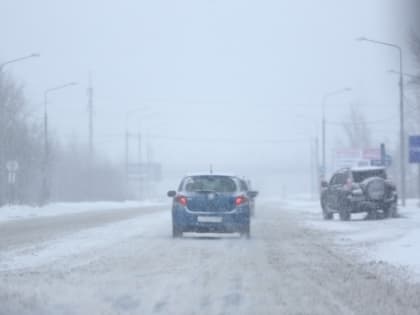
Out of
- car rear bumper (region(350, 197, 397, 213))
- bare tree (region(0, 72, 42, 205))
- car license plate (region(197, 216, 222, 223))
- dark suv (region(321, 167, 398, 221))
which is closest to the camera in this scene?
car license plate (region(197, 216, 222, 223))

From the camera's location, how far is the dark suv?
3753 cm

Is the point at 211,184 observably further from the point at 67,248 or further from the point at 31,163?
the point at 31,163

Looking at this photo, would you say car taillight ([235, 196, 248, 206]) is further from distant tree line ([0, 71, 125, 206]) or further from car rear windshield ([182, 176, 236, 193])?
distant tree line ([0, 71, 125, 206])

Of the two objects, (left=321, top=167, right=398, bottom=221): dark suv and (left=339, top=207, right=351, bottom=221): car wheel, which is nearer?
(left=321, top=167, right=398, bottom=221): dark suv

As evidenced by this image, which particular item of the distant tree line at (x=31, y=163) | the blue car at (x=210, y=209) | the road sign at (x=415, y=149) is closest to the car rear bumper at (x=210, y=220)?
the blue car at (x=210, y=209)

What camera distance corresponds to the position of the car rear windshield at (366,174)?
3841 centimetres

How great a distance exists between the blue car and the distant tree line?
1239 inches

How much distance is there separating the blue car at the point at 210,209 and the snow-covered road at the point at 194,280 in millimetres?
1144

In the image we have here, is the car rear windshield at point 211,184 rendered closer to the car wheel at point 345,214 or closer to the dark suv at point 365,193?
the dark suv at point 365,193

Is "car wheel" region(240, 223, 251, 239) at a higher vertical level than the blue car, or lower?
lower

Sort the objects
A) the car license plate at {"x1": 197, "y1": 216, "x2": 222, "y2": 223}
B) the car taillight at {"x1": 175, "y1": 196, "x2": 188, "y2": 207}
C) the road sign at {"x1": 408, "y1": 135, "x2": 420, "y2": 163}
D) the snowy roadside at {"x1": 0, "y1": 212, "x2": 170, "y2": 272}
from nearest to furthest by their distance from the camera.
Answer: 1. the snowy roadside at {"x1": 0, "y1": 212, "x2": 170, "y2": 272}
2. the car license plate at {"x1": 197, "y1": 216, "x2": 222, "y2": 223}
3. the car taillight at {"x1": 175, "y1": 196, "x2": 188, "y2": 207}
4. the road sign at {"x1": 408, "y1": 135, "x2": 420, "y2": 163}

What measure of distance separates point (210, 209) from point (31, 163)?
135 ft

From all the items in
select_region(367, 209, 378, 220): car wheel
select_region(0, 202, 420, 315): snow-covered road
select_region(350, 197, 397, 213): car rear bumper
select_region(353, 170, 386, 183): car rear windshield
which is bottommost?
select_region(367, 209, 378, 220): car wheel

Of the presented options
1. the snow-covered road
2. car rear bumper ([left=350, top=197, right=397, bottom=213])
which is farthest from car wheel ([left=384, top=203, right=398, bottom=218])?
the snow-covered road
